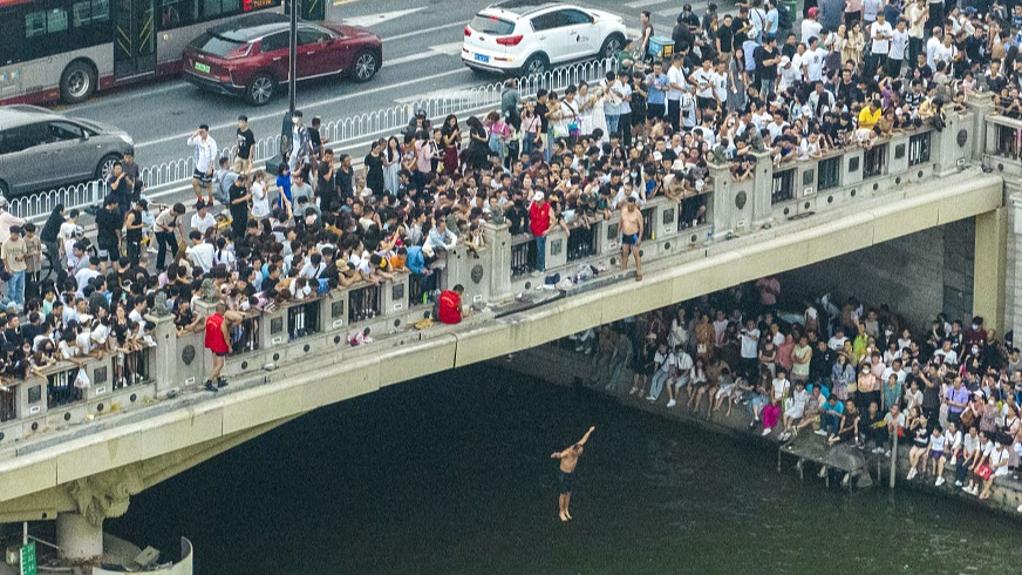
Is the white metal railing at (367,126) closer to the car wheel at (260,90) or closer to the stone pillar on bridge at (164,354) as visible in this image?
the car wheel at (260,90)

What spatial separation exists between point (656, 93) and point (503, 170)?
4.91m

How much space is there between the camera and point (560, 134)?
167 feet

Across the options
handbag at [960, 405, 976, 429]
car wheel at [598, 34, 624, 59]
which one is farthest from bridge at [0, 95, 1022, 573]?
car wheel at [598, 34, 624, 59]

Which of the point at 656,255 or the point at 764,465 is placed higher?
the point at 656,255

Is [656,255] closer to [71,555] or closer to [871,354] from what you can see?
[871,354]

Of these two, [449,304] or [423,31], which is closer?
[449,304]

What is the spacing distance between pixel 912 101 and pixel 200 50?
46.1 feet

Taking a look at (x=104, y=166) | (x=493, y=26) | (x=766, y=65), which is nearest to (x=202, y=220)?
(x=104, y=166)

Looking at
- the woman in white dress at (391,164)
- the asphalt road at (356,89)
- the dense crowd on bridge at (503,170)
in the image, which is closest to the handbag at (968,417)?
the dense crowd on bridge at (503,170)

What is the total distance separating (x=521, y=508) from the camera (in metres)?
50.0

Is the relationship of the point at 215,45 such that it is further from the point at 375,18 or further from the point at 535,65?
the point at 375,18

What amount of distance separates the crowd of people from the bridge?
1.70 meters

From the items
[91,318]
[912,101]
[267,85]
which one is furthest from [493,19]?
[91,318]

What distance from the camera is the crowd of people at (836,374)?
5088 centimetres
